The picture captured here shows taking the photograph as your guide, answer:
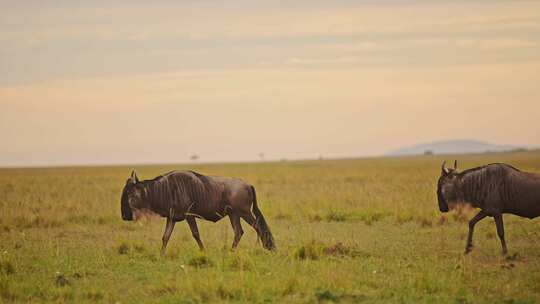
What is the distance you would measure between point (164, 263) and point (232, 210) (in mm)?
1828

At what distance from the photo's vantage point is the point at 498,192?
12.9 metres

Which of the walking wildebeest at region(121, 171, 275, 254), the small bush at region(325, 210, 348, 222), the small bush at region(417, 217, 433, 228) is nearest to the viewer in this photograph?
the walking wildebeest at region(121, 171, 275, 254)

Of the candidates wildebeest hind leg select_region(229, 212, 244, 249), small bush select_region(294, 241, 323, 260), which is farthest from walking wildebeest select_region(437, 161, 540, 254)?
wildebeest hind leg select_region(229, 212, 244, 249)

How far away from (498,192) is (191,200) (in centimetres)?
529

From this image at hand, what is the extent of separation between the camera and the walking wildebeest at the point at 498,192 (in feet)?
42.2

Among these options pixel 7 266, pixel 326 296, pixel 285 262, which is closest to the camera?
pixel 326 296

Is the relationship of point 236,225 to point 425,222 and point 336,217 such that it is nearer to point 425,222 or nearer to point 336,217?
point 425,222

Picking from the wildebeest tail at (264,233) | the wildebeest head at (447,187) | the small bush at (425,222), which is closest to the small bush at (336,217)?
the small bush at (425,222)

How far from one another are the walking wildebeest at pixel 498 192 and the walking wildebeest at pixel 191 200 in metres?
3.45

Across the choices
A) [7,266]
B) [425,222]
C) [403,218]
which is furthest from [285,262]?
[403,218]

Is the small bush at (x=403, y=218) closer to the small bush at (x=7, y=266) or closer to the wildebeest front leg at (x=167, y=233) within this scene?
Result: the wildebeest front leg at (x=167, y=233)

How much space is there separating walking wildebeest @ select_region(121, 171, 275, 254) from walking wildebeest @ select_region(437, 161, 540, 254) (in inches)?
136

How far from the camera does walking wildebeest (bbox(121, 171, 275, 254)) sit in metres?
13.2

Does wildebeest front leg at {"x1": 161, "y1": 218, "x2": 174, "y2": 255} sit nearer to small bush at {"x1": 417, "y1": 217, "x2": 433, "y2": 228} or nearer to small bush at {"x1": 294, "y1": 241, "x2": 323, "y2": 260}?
small bush at {"x1": 294, "y1": 241, "x2": 323, "y2": 260}
